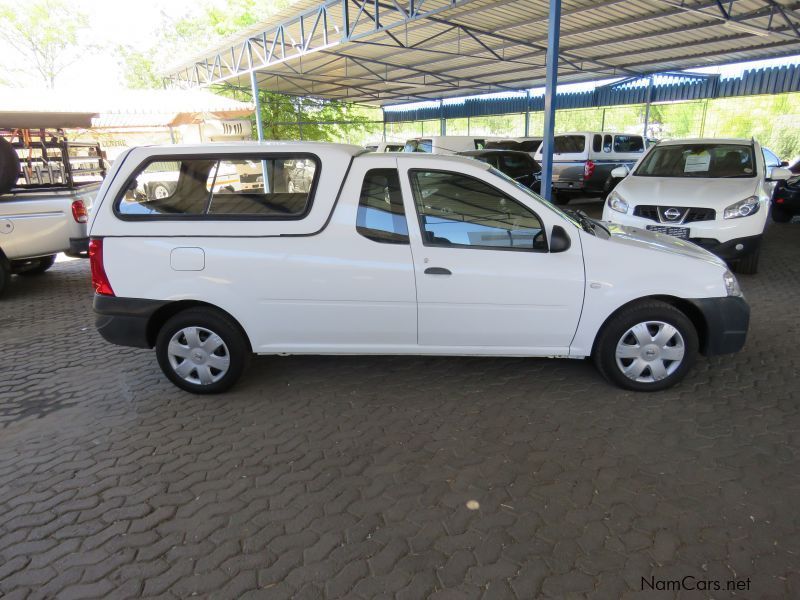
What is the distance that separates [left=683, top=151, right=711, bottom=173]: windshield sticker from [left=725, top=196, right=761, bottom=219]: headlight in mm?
1214

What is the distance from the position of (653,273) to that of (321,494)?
2632 millimetres

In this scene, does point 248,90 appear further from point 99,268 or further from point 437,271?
point 437,271

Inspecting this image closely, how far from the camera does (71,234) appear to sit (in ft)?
22.9

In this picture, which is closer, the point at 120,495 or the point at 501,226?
the point at 120,495

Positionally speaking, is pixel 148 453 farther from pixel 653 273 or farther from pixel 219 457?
pixel 653 273

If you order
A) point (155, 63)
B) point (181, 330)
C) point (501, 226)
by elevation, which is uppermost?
point (155, 63)

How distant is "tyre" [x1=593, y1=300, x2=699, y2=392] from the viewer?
3609 mm

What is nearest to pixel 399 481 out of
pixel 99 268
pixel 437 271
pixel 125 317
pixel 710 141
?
pixel 437 271

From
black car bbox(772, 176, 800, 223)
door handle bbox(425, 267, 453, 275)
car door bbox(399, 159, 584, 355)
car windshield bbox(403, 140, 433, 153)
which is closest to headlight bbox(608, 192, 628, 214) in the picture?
car door bbox(399, 159, 584, 355)

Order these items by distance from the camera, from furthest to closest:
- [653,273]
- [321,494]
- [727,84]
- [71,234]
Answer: [727,84], [71,234], [653,273], [321,494]

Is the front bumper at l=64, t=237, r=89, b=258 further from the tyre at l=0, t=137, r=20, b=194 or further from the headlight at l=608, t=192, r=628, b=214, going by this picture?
the headlight at l=608, t=192, r=628, b=214

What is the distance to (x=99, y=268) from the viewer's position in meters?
3.67

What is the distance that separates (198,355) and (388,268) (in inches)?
62.2

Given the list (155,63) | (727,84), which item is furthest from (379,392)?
(155,63)
